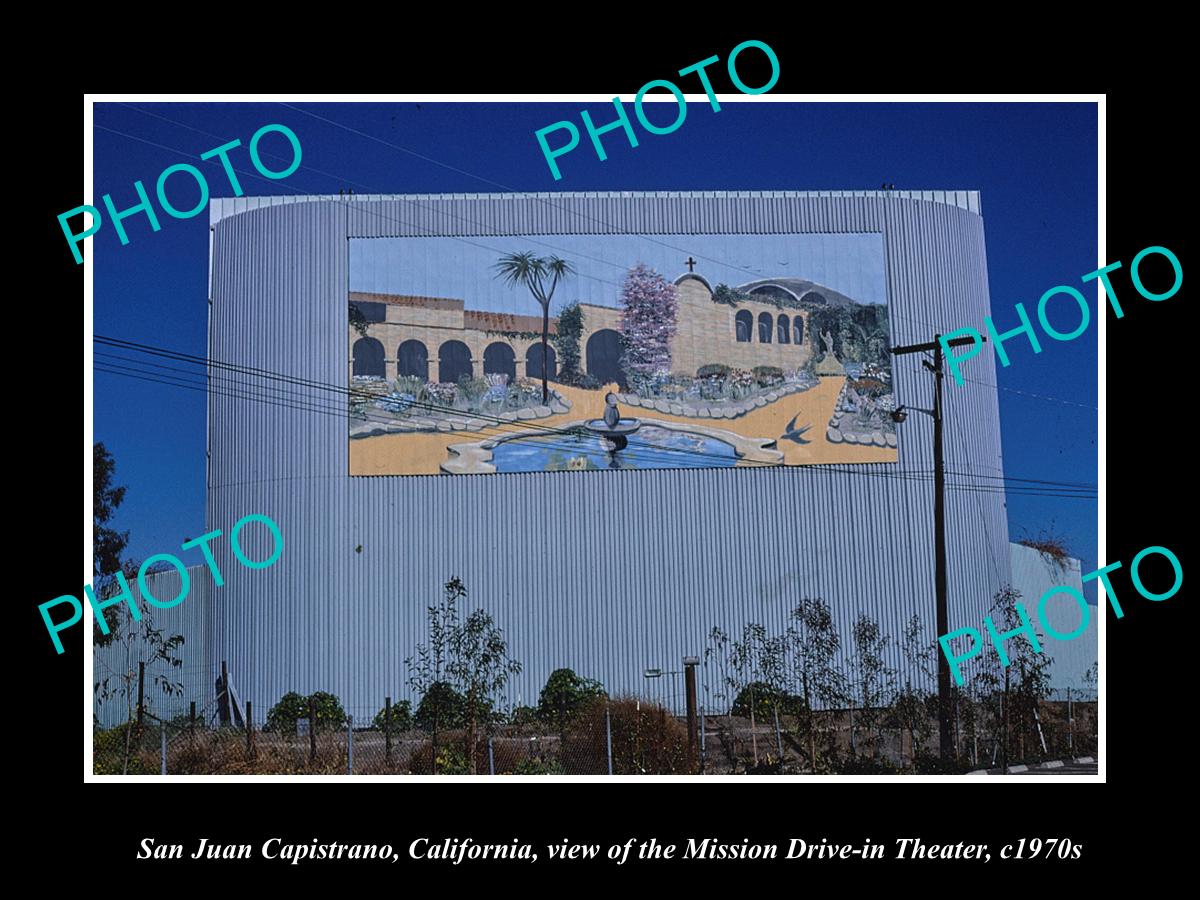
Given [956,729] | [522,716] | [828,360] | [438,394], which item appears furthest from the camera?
[828,360]

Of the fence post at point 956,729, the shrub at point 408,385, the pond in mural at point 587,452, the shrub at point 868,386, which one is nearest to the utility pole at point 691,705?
the fence post at point 956,729

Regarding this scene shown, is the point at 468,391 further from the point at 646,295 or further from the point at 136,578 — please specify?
the point at 136,578

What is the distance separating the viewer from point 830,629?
28.1m

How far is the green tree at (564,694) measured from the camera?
2753 cm

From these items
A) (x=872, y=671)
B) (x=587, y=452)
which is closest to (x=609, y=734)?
(x=872, y=671)

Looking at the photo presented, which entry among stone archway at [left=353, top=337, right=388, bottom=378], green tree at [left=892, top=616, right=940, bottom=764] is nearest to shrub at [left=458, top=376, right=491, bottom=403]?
stone archway at [left=353, top=337, right=388, bottom=378]

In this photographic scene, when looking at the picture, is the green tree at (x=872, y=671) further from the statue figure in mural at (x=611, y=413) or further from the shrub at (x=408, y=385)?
the shrub at (x=408, y=385)

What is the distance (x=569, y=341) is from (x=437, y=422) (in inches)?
144

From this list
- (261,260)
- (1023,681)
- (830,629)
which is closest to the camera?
(1023,681)

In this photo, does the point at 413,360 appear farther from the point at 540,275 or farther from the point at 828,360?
the point at 828,360

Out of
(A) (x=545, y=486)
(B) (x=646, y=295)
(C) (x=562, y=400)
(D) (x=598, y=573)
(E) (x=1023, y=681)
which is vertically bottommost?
(E) (x=1023, y=681)

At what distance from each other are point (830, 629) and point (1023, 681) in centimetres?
430

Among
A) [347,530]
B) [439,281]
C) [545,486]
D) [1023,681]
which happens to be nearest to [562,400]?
[545,486]

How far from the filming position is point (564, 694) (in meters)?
27.9
